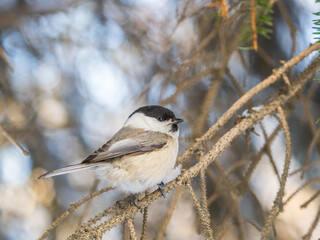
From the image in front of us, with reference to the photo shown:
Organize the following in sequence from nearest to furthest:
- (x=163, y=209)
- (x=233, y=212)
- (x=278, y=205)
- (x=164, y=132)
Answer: (x=278, y=205), (x=233, y=212), (x=164, y=132), (x=163, y=209)

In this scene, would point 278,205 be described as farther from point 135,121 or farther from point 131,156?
point 135,121

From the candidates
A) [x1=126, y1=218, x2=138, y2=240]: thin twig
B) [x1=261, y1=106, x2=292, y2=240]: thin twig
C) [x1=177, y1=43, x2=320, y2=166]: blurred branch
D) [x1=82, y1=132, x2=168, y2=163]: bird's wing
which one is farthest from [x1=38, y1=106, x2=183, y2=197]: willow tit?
[x1=261, y1=106, x2=292, y2=240]: thin twig

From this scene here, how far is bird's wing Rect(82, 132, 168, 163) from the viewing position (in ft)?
4.97

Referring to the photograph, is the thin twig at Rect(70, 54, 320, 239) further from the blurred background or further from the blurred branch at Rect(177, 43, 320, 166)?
the blurred background

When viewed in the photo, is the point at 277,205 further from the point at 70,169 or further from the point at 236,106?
the point at 70,169

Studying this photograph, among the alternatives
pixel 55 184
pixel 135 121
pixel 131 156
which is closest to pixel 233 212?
pixel 131 156

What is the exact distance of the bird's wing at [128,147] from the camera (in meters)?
1.52

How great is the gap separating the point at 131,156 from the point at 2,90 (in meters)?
1.21

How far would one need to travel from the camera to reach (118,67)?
2.54 metres

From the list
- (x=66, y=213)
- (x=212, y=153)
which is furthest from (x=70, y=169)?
(x=212, y=153)

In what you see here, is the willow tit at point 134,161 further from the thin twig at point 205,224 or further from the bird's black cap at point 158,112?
the thin twig at point 205,224

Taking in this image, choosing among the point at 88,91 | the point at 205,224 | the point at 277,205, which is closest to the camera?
the point at 205,224

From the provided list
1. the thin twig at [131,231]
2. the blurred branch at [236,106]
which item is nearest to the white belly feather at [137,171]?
the blurred branch at [236,106]

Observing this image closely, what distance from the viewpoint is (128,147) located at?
5.41 feet
